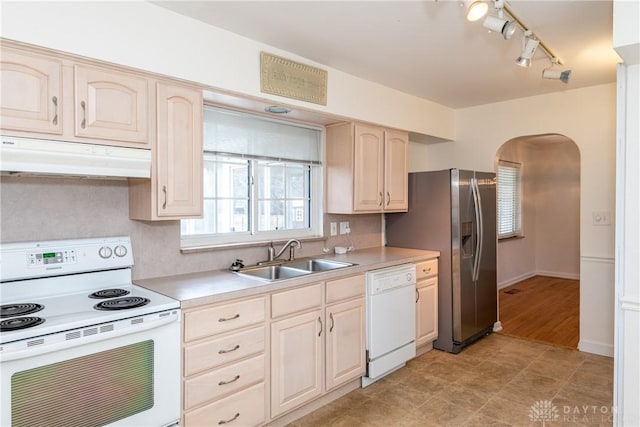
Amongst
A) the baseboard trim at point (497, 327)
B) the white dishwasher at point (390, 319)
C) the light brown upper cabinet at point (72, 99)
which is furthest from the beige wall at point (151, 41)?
the baseboard trim at point (497, 327)

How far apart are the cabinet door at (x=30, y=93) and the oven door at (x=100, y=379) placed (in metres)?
0.93

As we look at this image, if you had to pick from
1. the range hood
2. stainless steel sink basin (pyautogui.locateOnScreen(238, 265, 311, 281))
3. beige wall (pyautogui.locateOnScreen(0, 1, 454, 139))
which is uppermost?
beige wall (pyautogui.locateOnScreen(0, 1, 454, 139))

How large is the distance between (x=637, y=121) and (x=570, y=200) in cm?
525

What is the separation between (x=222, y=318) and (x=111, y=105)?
4.02 ft

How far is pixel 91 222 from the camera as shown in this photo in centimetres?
218

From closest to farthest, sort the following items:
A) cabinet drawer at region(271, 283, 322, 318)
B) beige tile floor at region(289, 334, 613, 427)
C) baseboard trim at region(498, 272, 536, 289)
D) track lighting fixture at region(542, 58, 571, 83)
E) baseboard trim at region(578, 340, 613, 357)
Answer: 1. cabinet drawer at region(271, 283, 322, 318)
2. beige tile floor at region(289, 334, 613, 427)
3. track lighting fixture at region(542, 58, 571, 83)
4. baseboard trim at region(578, 340, 613, 357)
5. baseboard trim at region(498, 272, 536, 289)

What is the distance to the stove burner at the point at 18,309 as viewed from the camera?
1640mm

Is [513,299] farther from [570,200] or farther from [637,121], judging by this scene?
[637,121]

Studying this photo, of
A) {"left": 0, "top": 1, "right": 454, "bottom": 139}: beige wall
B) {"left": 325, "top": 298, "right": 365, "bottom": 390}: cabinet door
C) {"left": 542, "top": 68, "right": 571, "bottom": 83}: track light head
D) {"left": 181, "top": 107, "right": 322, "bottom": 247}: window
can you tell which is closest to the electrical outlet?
{"left": 181, "top": 107, "right": 322, "bottom": 247}: window

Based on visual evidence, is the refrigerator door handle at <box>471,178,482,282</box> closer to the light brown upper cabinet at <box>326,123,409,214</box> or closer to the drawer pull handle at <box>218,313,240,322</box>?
the light brown upper cabinet at <box>326,123,409,214</box>

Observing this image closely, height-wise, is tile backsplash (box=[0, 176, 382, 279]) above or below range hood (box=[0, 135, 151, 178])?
below

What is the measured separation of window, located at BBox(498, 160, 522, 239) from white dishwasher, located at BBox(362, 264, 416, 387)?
3363 mm

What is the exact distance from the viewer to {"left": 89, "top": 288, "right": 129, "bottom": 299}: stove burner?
6.49 ft

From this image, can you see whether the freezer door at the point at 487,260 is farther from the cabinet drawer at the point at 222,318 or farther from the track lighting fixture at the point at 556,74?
the cabinet drawer at the point at 222,318
